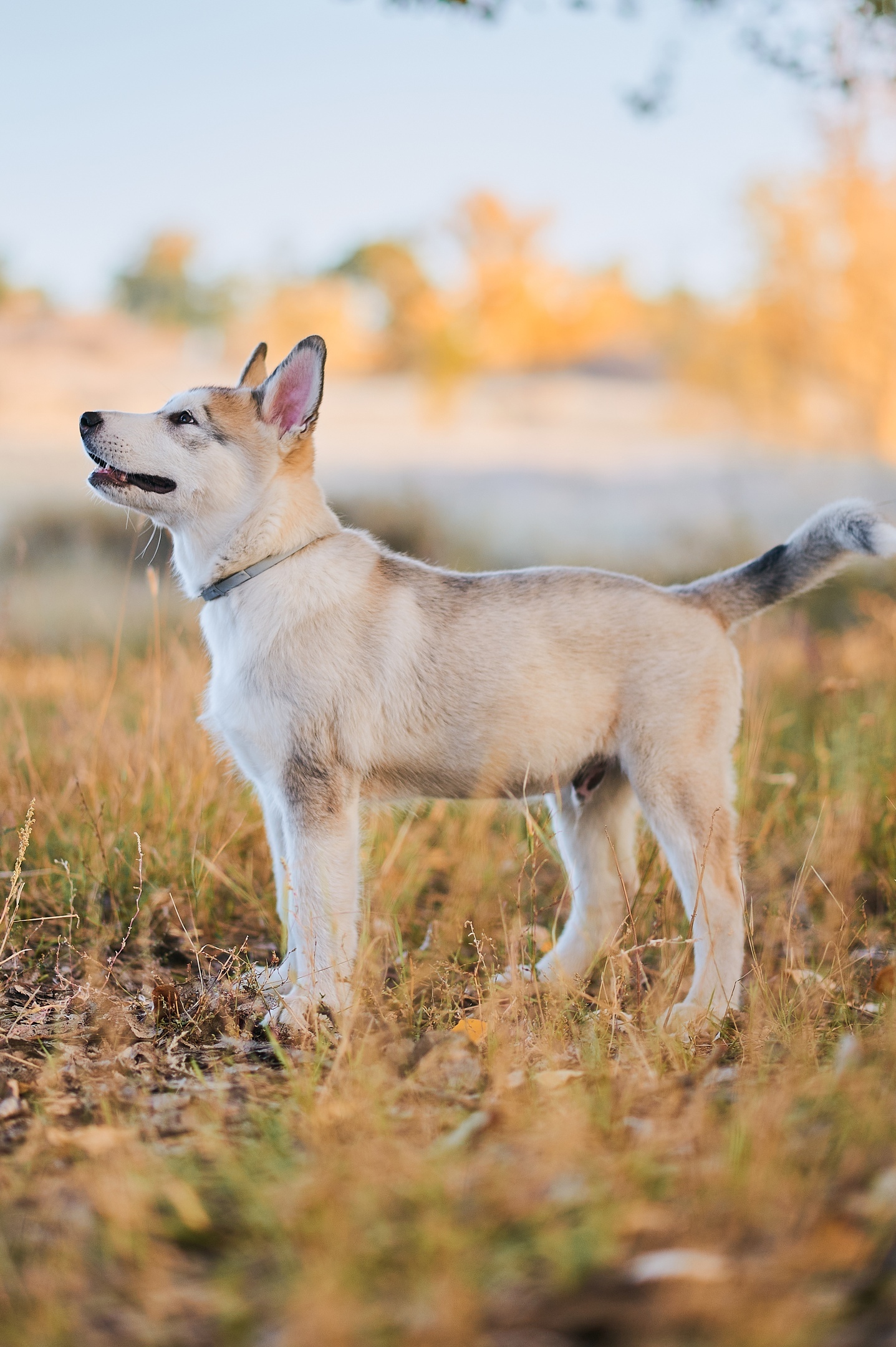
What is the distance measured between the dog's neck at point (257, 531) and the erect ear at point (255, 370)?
2.30ft

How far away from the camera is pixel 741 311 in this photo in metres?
15.6

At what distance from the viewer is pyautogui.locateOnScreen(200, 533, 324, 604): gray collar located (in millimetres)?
3758

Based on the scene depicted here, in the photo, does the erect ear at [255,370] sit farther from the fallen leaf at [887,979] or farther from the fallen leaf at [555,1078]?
the fallen leaf at [887,979]

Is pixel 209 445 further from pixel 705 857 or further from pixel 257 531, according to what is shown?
pixel 705 857

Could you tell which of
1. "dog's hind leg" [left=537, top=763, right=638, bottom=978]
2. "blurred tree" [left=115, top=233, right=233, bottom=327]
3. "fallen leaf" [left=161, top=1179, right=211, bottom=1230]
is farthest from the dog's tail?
"blurred tree" [left=115, top=233, right=233, bottom=327]

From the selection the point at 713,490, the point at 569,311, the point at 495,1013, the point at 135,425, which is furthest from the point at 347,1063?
the point at 569,311

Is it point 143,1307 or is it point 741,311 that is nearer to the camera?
point 143,1307

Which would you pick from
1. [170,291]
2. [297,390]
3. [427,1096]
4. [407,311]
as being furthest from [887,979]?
[170,291]

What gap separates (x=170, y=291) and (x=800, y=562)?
3003 centimetres

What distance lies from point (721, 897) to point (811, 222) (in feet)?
42.0

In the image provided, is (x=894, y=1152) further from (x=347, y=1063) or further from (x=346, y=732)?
(x=346, y=732)

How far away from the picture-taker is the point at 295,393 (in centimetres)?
379

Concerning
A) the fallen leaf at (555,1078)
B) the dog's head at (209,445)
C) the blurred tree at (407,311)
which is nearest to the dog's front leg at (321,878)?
the fallen leaf at (555,1078)

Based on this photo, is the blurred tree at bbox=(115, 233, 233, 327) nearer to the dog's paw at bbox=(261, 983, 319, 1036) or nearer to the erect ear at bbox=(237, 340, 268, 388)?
the erect ear at bbox=(237, 340, 268, 388)
